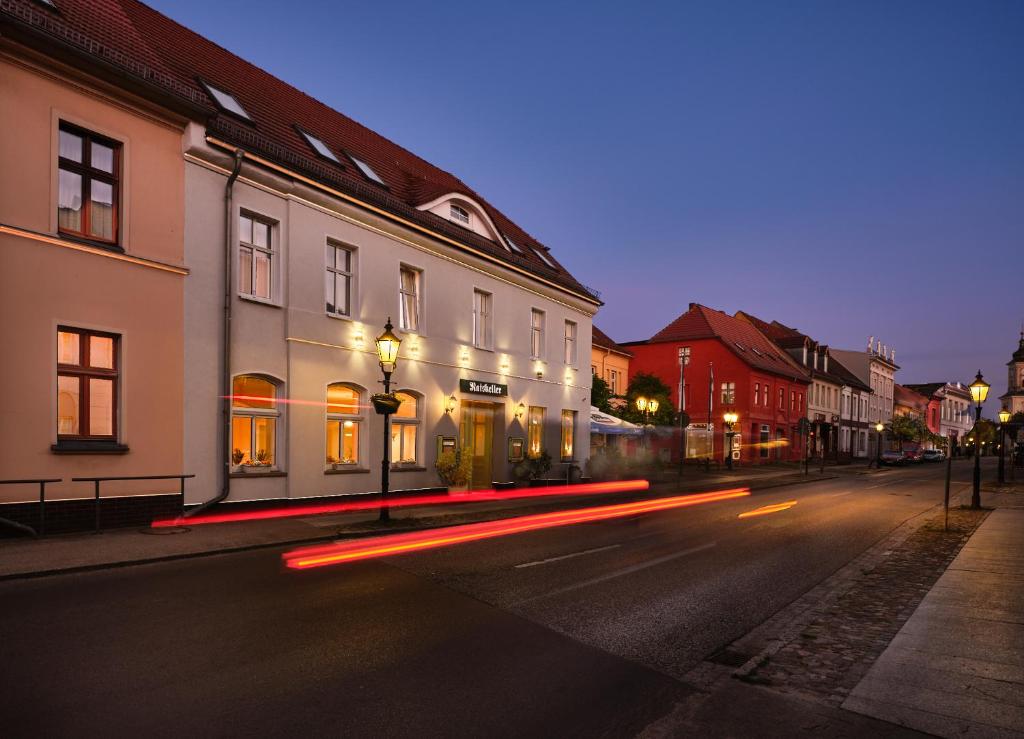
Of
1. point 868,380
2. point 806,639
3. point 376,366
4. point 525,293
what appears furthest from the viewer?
point 868,380

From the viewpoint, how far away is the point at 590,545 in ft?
37.8

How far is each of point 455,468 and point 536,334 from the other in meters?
7.47

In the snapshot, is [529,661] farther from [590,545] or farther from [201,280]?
[201,280]

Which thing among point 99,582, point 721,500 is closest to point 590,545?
point 99,582

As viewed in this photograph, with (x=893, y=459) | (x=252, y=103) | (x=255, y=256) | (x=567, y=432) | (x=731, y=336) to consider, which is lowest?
(x=893, y=459)

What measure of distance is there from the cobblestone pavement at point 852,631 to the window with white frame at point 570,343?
1676cm

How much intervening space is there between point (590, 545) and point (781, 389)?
42.0 m

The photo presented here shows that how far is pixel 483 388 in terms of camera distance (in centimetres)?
2084

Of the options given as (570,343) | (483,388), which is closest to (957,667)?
(483,388)

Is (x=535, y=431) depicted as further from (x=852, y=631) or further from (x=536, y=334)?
(x=852, y=631)

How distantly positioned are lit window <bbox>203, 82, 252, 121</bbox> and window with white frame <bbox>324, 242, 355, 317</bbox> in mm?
3640

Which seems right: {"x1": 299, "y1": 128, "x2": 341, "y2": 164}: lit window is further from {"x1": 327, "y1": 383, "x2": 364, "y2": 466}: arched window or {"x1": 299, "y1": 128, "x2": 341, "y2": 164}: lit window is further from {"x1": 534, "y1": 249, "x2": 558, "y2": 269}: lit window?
{"x1": 534, "y1": 249, "x2": 558, "y2": 269}: lit window

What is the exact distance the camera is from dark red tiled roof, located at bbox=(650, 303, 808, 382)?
45.2 m

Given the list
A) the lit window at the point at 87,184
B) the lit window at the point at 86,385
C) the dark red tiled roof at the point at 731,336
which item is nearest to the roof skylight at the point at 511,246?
the lit window at the point at 87,184
